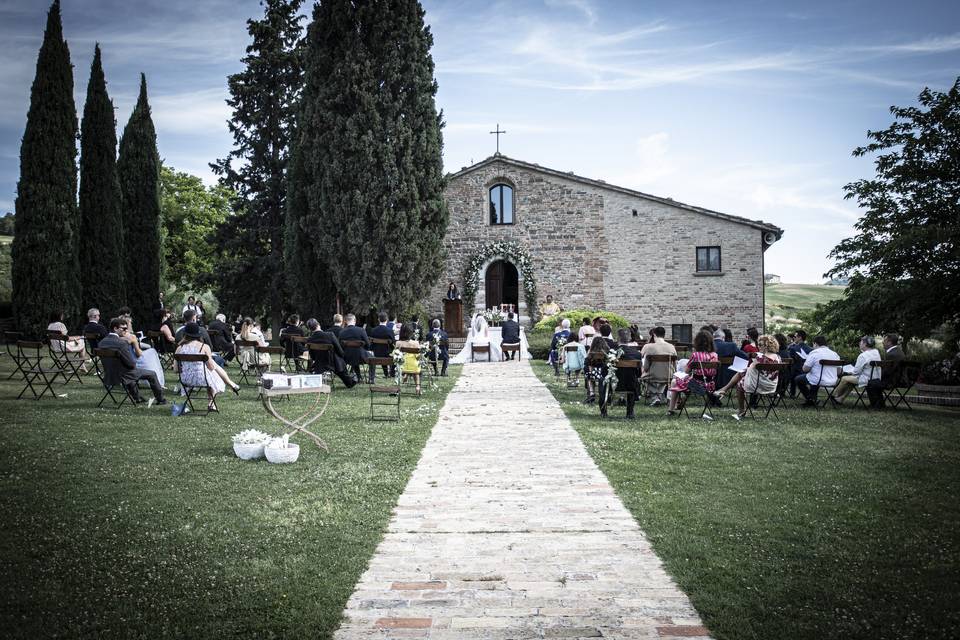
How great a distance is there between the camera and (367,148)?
2212 cm

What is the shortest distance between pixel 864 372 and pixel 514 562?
10.2 meters

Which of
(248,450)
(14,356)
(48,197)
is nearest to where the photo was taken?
(248,450)

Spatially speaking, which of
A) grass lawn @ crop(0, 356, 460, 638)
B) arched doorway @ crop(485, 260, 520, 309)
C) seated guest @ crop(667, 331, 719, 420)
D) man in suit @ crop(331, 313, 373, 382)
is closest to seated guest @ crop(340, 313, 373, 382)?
man in suit @ crop(331, 313, 373, 382)

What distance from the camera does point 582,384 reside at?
16156 mm

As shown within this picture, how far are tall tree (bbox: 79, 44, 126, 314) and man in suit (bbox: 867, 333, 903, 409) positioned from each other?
874 inches

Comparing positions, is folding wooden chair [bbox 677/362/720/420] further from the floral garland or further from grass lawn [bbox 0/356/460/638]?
the floral garland

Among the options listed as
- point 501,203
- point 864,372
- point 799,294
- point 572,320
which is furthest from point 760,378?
point 799,294

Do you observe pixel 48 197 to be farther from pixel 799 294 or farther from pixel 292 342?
pixel 799 294

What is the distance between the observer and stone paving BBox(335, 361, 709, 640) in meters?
3.77

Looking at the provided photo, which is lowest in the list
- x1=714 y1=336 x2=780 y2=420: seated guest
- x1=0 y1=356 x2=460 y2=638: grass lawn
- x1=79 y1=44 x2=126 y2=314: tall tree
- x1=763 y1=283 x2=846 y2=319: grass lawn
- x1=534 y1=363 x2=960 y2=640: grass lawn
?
x1=534 y1=363 x2=960 y2=640: grass lawn

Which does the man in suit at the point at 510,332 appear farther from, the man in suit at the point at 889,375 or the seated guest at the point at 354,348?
the man in suit at the point at 889,375

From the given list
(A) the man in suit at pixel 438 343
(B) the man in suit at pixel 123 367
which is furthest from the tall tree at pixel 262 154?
(B) the man in suit at pixel 123 367

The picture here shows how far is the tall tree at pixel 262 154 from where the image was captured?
1047 inches

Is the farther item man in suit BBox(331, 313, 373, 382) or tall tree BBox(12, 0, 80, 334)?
tall tree BBox(12, 0, 80, 334)
